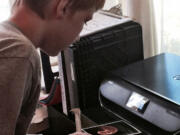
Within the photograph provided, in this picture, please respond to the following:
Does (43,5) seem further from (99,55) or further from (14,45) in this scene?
(99,55)

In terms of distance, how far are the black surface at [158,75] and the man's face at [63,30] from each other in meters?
0.30

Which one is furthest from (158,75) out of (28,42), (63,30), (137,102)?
(28,42)

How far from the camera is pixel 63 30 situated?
731 millimetres

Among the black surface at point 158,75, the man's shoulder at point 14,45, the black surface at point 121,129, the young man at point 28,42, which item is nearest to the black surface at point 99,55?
the black surface at point 158,75

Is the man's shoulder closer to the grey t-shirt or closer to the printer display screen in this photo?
the grey t-shirt

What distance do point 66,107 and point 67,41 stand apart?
0.46m

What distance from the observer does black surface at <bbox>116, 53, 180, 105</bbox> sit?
2.93ft

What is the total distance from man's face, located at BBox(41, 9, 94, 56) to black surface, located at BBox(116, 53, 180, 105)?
11.6 inches

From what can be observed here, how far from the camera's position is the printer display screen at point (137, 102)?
2.95ft

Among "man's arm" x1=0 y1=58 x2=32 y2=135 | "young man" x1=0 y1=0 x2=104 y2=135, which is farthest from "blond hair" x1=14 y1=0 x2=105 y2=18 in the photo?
"man's arm" x1=0 y1=58 x2=32 y2=135

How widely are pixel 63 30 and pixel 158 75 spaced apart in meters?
0.40

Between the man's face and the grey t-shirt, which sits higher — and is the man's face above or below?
above

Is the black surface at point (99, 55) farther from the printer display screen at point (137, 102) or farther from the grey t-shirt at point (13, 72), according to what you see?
the grey t-shirt at point (13, 72)

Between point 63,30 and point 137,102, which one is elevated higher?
point 63,30
